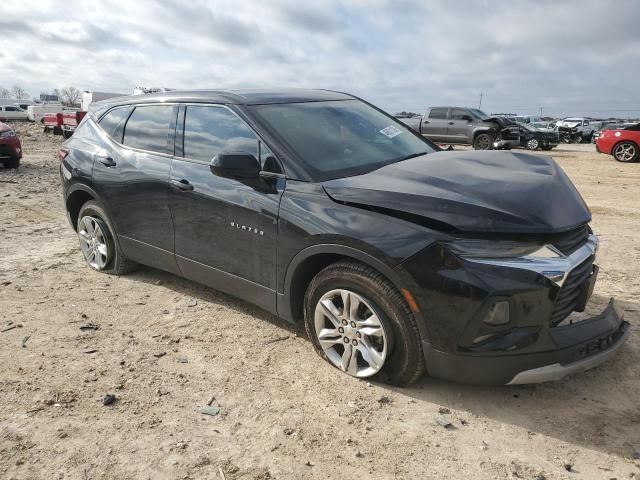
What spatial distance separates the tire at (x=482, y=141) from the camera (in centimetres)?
1984

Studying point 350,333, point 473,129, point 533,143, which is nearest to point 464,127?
point 473,129

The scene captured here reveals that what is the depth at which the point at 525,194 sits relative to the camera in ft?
9.12

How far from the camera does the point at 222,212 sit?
3574 mm

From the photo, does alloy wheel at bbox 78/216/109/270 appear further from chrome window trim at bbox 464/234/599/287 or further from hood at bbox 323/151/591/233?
chrome window trim at bbox 464/234/599/287

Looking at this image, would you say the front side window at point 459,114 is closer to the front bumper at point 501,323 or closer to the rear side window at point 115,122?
the rear side window at point 115,122

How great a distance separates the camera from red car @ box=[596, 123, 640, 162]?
16094 mm

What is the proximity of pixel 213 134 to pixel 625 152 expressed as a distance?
1657 cm

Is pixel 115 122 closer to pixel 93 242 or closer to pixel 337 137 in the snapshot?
pixel 93 242

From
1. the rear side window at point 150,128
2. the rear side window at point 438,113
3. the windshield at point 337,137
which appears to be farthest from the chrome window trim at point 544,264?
the rear side window at point 438,113

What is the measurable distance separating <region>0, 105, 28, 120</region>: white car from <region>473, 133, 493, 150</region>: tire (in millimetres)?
40058

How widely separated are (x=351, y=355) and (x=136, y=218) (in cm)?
235

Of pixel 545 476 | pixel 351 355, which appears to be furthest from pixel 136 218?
pixel 545 476

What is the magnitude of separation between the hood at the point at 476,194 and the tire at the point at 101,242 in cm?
265

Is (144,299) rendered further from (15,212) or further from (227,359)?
(15,212)
